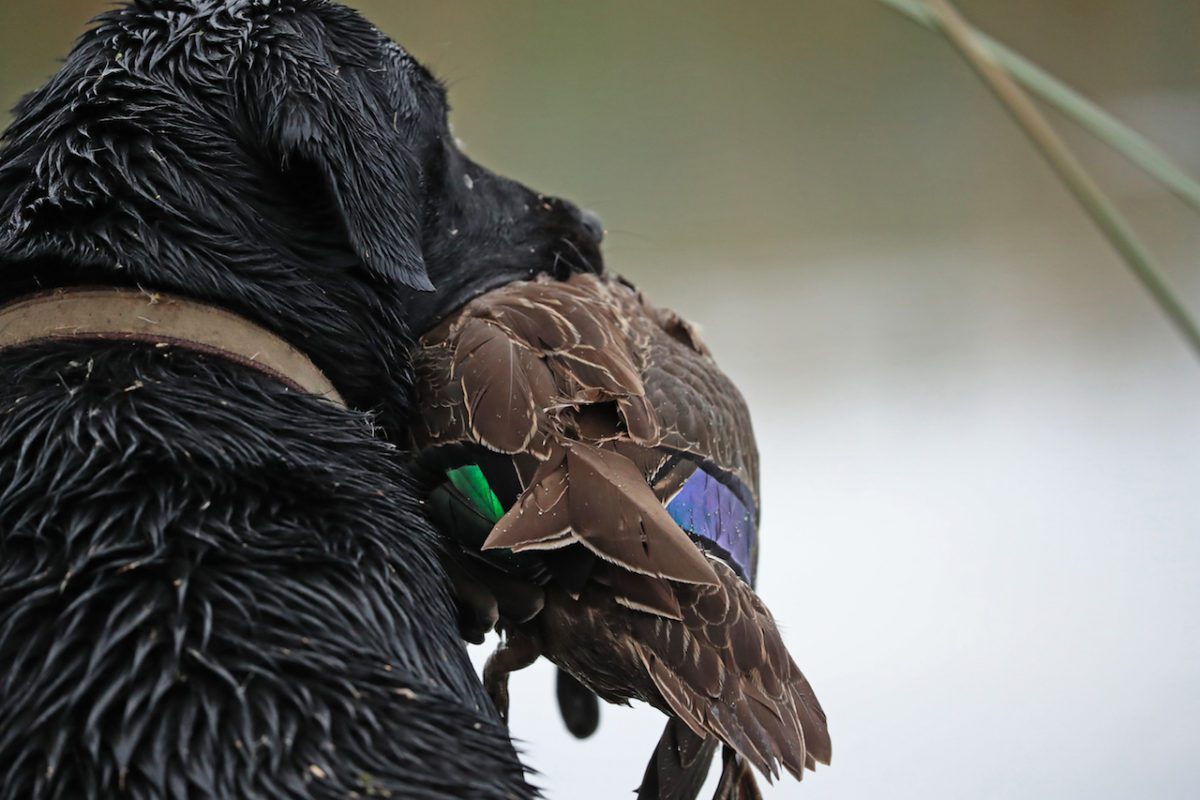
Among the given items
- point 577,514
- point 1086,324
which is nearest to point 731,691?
point 577,514

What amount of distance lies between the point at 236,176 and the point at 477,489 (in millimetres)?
460

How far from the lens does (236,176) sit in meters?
1.62

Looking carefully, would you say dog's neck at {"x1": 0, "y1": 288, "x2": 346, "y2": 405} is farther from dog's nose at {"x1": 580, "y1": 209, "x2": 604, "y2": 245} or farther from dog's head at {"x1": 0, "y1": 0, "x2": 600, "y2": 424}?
dog's nose at {"x1": 580, "y1": 209, "x2": 604, "y2": 245}

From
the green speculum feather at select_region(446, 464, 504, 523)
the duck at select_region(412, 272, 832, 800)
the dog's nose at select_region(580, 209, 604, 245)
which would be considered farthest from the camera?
the dog's nose at select_region(580, 209, 604, 245)

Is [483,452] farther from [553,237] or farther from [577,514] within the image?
[553,237]

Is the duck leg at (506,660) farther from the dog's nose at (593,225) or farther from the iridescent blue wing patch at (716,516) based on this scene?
the dog's nose at (593,225)

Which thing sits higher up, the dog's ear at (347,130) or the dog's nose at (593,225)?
the dog's nose at (593,225)

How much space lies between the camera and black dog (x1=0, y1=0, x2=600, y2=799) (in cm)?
125

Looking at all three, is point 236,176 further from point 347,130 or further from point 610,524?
point 610,524

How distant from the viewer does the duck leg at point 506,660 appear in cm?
175

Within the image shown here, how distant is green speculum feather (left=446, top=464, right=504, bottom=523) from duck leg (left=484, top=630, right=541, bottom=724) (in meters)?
0.17

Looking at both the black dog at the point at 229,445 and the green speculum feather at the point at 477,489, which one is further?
the green speculum feather at the point at 477,489

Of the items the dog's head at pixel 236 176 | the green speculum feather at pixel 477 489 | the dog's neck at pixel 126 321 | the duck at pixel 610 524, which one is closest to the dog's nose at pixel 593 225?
the duck at pixel 610 524

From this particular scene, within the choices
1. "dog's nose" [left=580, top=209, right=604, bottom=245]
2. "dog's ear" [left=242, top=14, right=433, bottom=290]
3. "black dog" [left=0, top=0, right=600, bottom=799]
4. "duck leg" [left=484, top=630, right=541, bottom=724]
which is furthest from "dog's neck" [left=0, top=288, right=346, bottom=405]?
"dog's nose" [left=580, top=209, right=604, bottom=245]
